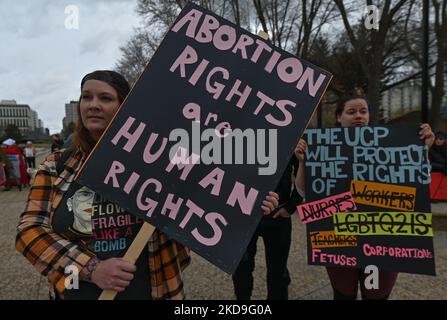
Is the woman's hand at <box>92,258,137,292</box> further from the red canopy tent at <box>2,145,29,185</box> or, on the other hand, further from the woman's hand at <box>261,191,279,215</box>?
the red canopy tent at <box>2,145,29,185</box>

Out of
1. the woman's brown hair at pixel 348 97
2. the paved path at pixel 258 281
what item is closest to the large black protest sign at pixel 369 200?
the woman's brown hair at pixel 348 97

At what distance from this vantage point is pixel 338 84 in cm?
2348

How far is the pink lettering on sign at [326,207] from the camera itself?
2249mm

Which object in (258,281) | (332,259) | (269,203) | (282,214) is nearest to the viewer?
(269,203)

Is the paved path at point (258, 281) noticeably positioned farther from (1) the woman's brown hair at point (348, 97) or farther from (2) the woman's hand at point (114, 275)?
(2) the woman's hand at point (114, 275)

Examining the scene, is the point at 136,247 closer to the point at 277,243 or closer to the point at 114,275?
the point at 114,275

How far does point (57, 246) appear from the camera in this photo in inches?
57.4

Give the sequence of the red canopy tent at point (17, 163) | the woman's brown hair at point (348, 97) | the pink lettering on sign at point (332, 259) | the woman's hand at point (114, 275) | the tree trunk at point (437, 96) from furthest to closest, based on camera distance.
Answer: the tree trunk at point (437, 96), the red canopy tent at point (17, 163), the woman's brown hair at point (348, 97), the pink lettering on sign at point (332, 259), the woman's hand at point (114, 275)

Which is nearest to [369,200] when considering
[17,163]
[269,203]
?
[269,203]

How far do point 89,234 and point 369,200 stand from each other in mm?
1660

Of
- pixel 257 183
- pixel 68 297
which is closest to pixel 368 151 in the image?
pixel 257 183

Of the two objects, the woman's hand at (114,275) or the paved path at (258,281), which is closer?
the woman's hand at (114,275)

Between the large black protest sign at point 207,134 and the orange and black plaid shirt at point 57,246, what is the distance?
198mm

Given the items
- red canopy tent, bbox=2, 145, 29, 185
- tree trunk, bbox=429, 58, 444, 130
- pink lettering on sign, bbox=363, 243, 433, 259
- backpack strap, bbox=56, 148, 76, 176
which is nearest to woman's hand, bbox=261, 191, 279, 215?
backpack strap, bbox=56, 148, 76, 176
